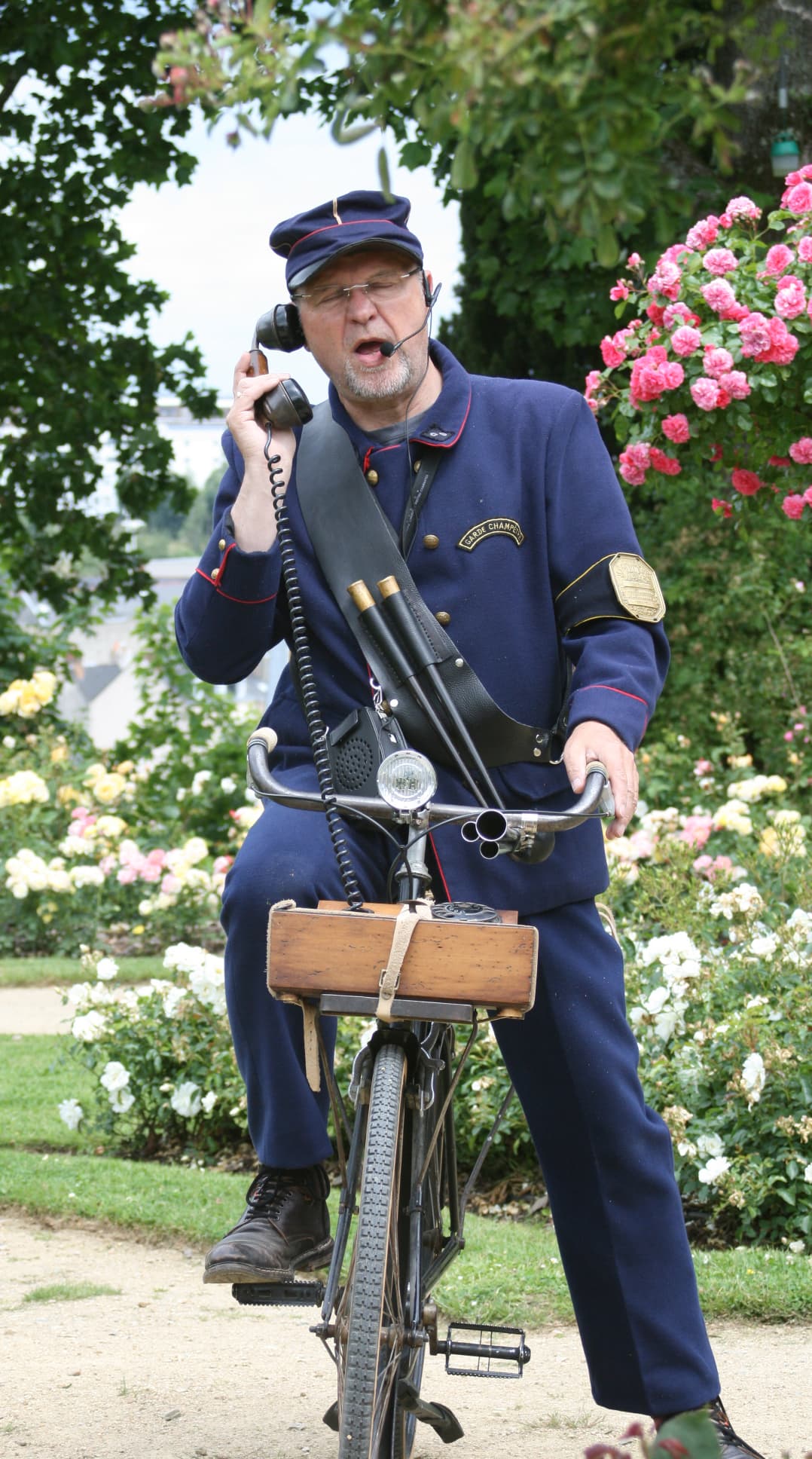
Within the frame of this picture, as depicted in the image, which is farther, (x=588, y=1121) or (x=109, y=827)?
(x=109, y=827)

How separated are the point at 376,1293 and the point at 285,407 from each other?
1.43 meters

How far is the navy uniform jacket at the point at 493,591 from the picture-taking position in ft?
9.57

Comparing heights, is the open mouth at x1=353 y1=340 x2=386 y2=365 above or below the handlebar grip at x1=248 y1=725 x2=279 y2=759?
above

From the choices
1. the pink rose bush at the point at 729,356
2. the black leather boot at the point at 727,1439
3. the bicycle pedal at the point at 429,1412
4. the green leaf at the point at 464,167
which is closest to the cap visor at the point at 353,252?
the green leaf at the point at 464,167

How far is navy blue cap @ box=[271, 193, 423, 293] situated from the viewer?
3.00 m

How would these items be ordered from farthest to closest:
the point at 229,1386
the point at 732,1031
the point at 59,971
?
the point at 59,971 < the point at 732,1031 < the point at 229,1386

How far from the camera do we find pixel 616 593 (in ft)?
9.40

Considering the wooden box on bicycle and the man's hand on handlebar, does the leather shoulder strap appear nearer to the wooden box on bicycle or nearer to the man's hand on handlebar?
the man's hand on handlebar

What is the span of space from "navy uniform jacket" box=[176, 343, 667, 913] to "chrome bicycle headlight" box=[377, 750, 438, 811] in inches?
15.5

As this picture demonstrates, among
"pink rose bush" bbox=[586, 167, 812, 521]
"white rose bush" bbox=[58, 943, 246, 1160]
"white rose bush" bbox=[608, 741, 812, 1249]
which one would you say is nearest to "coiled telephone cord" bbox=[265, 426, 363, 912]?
"white rose bush" bbox=[608, 741, 812, 1249]

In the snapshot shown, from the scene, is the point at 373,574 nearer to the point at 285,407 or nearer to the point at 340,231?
the point at 285,407

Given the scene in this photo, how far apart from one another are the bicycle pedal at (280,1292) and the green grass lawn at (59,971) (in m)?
5.71

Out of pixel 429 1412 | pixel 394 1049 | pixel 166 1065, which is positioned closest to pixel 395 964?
pixel 394 1049

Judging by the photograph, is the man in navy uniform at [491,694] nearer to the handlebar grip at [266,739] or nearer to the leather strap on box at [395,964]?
the handlebar grip at [266,739]
